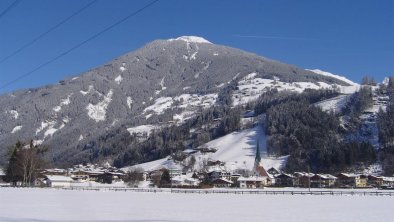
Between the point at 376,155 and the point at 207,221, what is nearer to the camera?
the point at 207,221

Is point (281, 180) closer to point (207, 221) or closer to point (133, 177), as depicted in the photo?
point (133, 177)

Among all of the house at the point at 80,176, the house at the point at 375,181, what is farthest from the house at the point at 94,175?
the house at the point at 375,181

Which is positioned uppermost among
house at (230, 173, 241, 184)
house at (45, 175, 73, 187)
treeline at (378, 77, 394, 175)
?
treeline at (378, 77, 394, 175)

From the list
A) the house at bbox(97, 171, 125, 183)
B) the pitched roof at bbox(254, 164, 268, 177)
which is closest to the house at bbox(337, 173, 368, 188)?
the pitched roof at bbox(254, 164, 268, 177)

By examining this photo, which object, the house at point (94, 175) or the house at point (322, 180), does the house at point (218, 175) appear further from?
the house at point (94, 175)

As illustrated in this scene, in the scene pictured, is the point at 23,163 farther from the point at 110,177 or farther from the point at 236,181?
the point at 236,181

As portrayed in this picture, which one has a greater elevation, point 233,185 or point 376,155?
point 376,155

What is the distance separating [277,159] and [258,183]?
59236 millimetres

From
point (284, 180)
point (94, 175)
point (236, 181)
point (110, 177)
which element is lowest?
point (236, 181)

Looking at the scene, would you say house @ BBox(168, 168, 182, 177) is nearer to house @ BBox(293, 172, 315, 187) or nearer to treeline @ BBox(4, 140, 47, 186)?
house @ BBox(293, 172, 315, 187)

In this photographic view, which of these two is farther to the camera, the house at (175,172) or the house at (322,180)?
the house at (175,172)

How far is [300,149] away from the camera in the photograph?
19362 centimetres

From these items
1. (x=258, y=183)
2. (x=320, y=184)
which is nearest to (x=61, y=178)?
(x=258, y=183)

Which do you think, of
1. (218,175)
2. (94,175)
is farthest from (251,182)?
(94,175)
